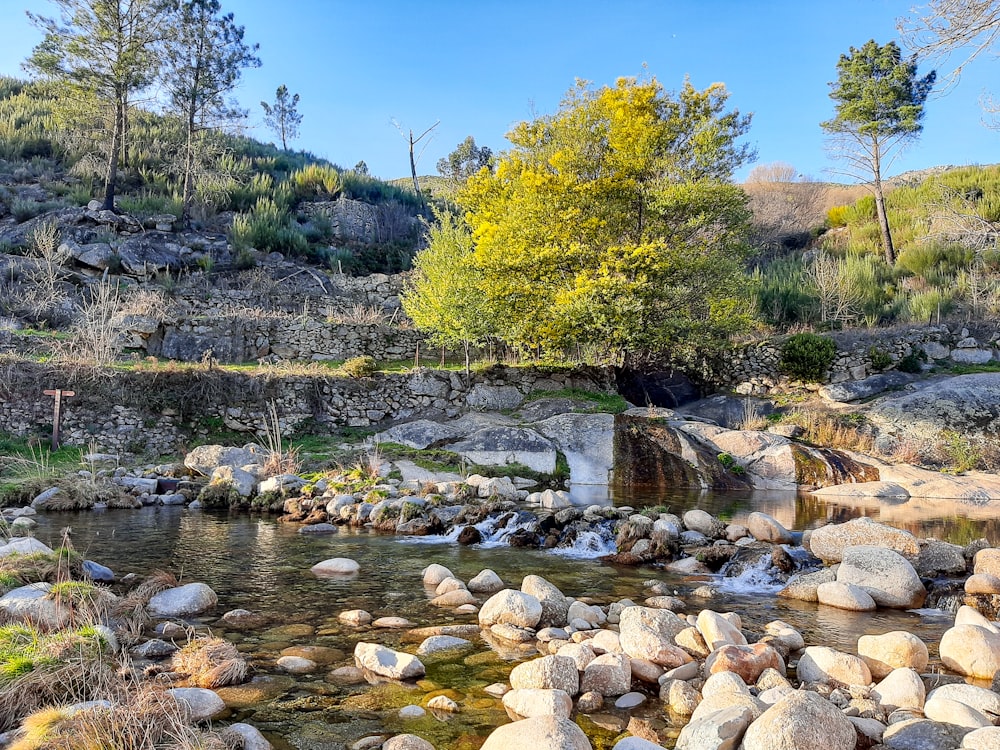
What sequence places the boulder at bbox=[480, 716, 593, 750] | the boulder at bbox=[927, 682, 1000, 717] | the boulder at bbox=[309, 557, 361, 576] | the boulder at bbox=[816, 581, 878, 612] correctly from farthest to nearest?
the boulder at bbox=[309, 557, 361, 576], the boulder at bbox=[816, 581, 878, 612], the boulder at bbox=[927, 682, 1000, 717], the boulder at bbox=[480, 716, 593, 750]

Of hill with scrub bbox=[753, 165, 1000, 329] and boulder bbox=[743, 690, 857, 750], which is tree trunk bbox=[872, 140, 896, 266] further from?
boulder bbox=[743, 690, 857, 750]

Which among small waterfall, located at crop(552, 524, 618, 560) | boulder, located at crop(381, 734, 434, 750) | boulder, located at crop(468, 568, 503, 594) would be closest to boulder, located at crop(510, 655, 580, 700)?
boulder, located at crop(381, 734, 434, 750)

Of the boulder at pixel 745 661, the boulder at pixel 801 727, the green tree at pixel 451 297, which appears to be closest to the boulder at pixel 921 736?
the boulder at pixel 801 727

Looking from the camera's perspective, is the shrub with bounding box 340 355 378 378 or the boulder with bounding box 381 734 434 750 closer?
the boulder with bounding box 381 734 434 750

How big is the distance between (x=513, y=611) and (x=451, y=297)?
40.1 feet

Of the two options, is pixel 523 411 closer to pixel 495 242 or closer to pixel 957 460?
pixel 495 242

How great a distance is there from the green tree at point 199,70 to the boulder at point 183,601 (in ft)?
82.1

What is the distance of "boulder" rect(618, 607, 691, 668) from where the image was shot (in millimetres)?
3930

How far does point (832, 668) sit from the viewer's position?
3752mm

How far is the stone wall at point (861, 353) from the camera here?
61.5ft

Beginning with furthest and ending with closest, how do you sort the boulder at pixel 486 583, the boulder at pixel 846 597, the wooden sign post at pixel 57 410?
the wooden sign post at pixel 57 410 → the boulder at pixel 486 583 → the boulder at pixel 846 597

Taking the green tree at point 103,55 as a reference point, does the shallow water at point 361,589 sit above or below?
below

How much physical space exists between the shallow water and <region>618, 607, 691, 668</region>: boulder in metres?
0.45

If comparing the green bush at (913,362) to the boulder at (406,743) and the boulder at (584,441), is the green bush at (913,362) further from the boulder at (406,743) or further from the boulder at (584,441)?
the boulder at (406,743)
